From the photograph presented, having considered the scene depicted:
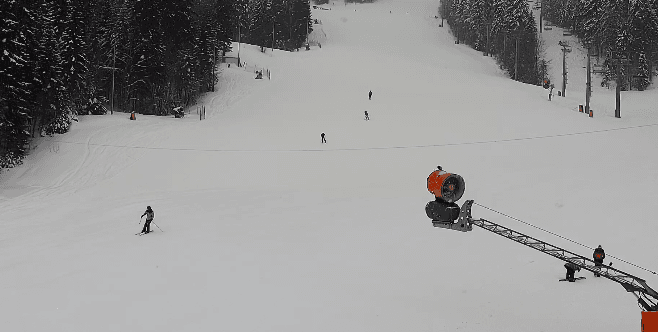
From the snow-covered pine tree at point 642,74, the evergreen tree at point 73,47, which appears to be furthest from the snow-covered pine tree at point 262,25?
the snow-covered pine tree at point 642,74

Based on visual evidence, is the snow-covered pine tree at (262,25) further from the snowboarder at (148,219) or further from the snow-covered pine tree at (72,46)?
the snowboarder at (148,219)

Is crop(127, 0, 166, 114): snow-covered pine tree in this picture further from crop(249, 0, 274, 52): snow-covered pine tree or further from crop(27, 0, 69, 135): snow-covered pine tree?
crop(249, 0, 274, 52): snow-covered pine tree

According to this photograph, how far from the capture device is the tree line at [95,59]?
90.2 feet

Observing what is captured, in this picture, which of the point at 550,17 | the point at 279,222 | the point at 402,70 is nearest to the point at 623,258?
the point at 279,222

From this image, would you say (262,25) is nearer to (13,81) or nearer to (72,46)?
(72,46)

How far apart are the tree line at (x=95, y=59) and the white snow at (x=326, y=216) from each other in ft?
8.37

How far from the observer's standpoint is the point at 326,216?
20.6 meters

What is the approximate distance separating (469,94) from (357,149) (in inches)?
868

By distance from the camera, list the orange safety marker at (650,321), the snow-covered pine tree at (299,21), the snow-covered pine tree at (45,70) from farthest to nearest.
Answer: the snow-covered pine tree at (299,21), the snow-covered pine tree at (45,70), the orange safety marker at (650,321)

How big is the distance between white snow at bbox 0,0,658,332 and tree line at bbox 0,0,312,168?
2.55 metres

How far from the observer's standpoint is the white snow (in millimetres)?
11484

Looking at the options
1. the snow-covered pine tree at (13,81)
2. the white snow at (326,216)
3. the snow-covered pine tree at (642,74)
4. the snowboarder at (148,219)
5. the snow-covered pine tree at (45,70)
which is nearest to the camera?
the white snow at (326,216)

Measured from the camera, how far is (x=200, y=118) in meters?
42.4

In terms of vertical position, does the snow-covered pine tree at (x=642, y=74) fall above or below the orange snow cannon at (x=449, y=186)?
above
